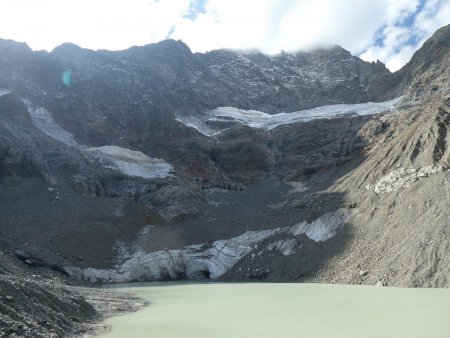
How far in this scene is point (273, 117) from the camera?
340 ft

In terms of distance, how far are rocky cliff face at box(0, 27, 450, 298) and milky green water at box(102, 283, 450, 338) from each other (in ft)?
19.1

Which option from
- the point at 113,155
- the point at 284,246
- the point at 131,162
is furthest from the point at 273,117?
the point at 284,246

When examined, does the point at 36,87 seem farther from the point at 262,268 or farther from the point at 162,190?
the point at 262,268

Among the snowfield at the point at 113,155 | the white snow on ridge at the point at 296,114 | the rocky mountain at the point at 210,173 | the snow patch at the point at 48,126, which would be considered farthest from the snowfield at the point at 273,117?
the snow patch at the point at 48,126

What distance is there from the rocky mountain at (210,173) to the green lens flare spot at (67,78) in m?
0.46

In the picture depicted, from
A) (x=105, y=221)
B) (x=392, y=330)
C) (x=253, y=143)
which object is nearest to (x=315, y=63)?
(x=253, y=143)

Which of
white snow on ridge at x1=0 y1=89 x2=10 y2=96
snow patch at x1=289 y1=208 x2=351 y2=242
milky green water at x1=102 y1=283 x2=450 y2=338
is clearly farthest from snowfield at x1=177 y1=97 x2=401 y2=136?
milky green water at x1=102 y1=283 x2=450 y2=338

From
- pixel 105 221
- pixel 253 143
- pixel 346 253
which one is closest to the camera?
pixel 346 253

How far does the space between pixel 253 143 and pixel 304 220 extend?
137 feet

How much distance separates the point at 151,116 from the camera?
8925 centimetres

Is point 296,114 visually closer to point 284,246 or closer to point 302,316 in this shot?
point 284,246

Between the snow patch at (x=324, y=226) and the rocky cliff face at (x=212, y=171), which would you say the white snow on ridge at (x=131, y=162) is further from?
the snow patch at (x=324, y=226)

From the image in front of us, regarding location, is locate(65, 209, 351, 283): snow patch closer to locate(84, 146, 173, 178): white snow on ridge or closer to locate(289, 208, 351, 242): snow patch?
locate(289, 208, 351, 242): snow patch

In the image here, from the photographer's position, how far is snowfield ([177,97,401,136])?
296 feet
